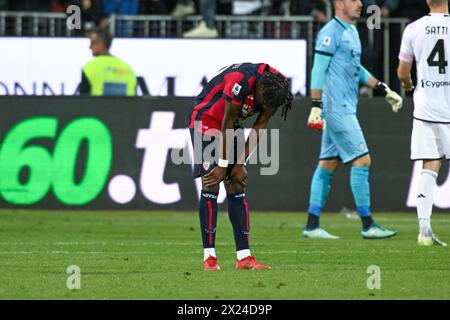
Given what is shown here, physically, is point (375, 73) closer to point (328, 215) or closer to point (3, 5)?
point (328, 215)

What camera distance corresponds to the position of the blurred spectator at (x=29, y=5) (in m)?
23.2

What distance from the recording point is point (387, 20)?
20938mm

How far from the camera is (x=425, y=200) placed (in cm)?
1370

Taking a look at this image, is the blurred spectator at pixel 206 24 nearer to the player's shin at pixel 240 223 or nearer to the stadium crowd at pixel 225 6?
the stadium crowd at pixel 225 6

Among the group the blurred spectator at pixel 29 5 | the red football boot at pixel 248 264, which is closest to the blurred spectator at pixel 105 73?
the blurred spectator at pixel 29 5

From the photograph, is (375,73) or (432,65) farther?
(375,73)

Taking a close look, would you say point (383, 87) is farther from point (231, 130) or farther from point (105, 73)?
point (105, 73)

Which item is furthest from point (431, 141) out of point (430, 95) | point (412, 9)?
point (412, 9)

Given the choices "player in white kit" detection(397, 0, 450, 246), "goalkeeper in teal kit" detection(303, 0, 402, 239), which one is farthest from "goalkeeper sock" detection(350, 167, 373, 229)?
"player in white kit" detection(397, 0, 450, 246)

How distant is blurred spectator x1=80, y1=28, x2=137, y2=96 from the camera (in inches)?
756

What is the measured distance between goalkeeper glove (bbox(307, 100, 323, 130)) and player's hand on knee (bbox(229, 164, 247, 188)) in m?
3.63
